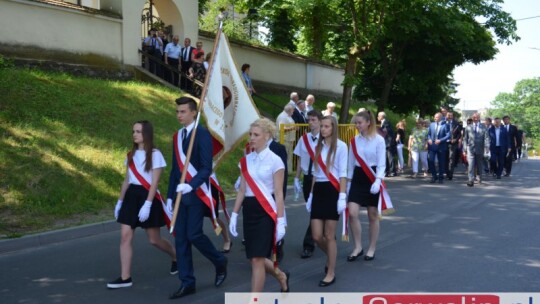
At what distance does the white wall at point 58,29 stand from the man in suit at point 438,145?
919 centimetres

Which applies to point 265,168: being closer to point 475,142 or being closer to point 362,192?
point 362,192

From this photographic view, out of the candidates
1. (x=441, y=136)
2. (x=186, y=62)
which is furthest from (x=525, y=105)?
(x=186, y=62)

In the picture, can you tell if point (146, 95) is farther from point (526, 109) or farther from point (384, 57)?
point (526, 109)

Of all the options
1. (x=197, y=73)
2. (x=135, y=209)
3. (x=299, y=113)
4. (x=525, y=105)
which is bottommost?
(x=135, y=209)

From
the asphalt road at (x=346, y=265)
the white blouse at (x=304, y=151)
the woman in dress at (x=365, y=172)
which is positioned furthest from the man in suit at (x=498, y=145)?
the white blouse at (x=304, y=151)

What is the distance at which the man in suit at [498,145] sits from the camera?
17.3 meters

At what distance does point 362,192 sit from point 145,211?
2.66 metres

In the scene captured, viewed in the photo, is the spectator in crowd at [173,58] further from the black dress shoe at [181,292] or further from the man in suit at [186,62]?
the black dress shoe at [181,292]

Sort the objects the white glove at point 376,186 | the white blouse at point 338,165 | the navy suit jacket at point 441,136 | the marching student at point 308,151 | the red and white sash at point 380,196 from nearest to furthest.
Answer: the white blouse at point 338,165 < the white glove at point 376,186 < the marching student at point 308,151 < the red and white sash at point 380,196 < the navy suit jacket at point 441,136

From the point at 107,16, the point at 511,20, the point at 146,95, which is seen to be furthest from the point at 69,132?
the point at 511,20

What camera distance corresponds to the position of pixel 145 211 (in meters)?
5.73

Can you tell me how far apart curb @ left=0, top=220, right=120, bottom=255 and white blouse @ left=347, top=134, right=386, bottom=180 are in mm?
3918

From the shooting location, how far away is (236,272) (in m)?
6.57

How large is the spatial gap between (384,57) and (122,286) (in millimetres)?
21857
